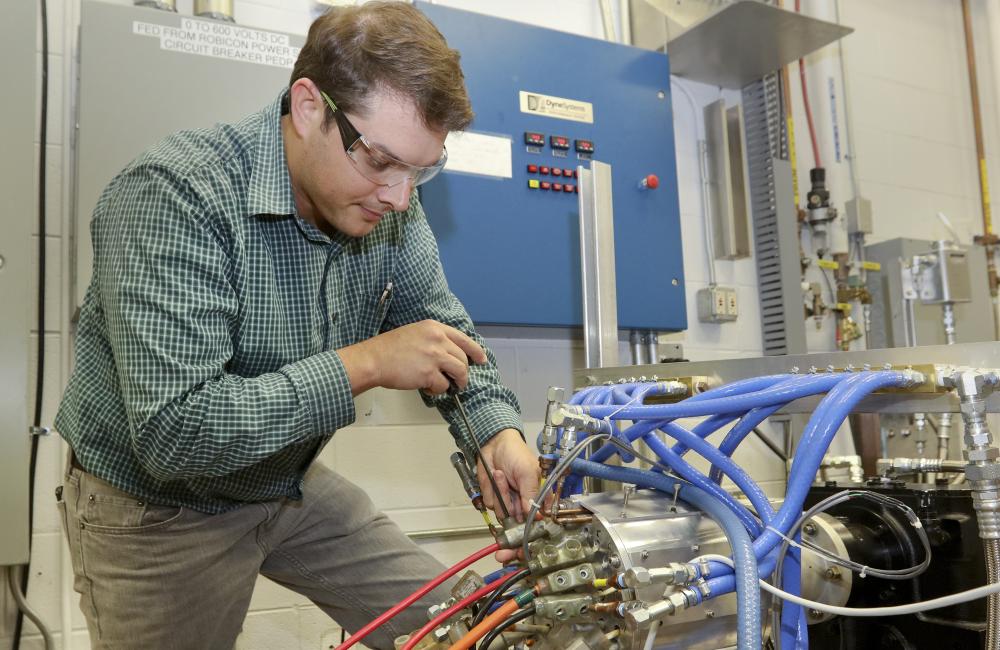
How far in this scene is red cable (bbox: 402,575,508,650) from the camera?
0.86m

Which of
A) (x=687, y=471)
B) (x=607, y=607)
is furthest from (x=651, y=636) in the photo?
(x=687, y=471)

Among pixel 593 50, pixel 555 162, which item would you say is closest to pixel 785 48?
pixel 593 50

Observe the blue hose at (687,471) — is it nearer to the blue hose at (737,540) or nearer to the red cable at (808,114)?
the blue hose at (737,540)

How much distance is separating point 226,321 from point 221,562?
43 cm

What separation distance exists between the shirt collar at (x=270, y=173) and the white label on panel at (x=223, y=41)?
629mm

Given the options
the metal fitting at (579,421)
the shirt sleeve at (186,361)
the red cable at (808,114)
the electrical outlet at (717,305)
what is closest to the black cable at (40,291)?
the shirt sleeve at (186,361)

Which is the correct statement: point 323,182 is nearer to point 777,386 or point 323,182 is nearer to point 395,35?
point 395,35

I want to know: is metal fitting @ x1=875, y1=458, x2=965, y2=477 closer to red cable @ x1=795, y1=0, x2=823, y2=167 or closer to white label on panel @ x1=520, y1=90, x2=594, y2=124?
white label on panel @ x1=520, y1=90, x2=594, y2=124

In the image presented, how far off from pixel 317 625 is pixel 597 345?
0.97 metres

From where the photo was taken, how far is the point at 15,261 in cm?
155

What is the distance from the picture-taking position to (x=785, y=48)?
8.35ft

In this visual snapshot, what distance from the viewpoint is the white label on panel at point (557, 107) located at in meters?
2.14

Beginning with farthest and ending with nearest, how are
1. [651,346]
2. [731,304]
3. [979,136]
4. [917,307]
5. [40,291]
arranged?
1. [979,136]
2. [917,307]
3. [731,304]
4. [651,346]
5. [40,291]

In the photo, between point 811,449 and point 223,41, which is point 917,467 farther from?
point 223,41
